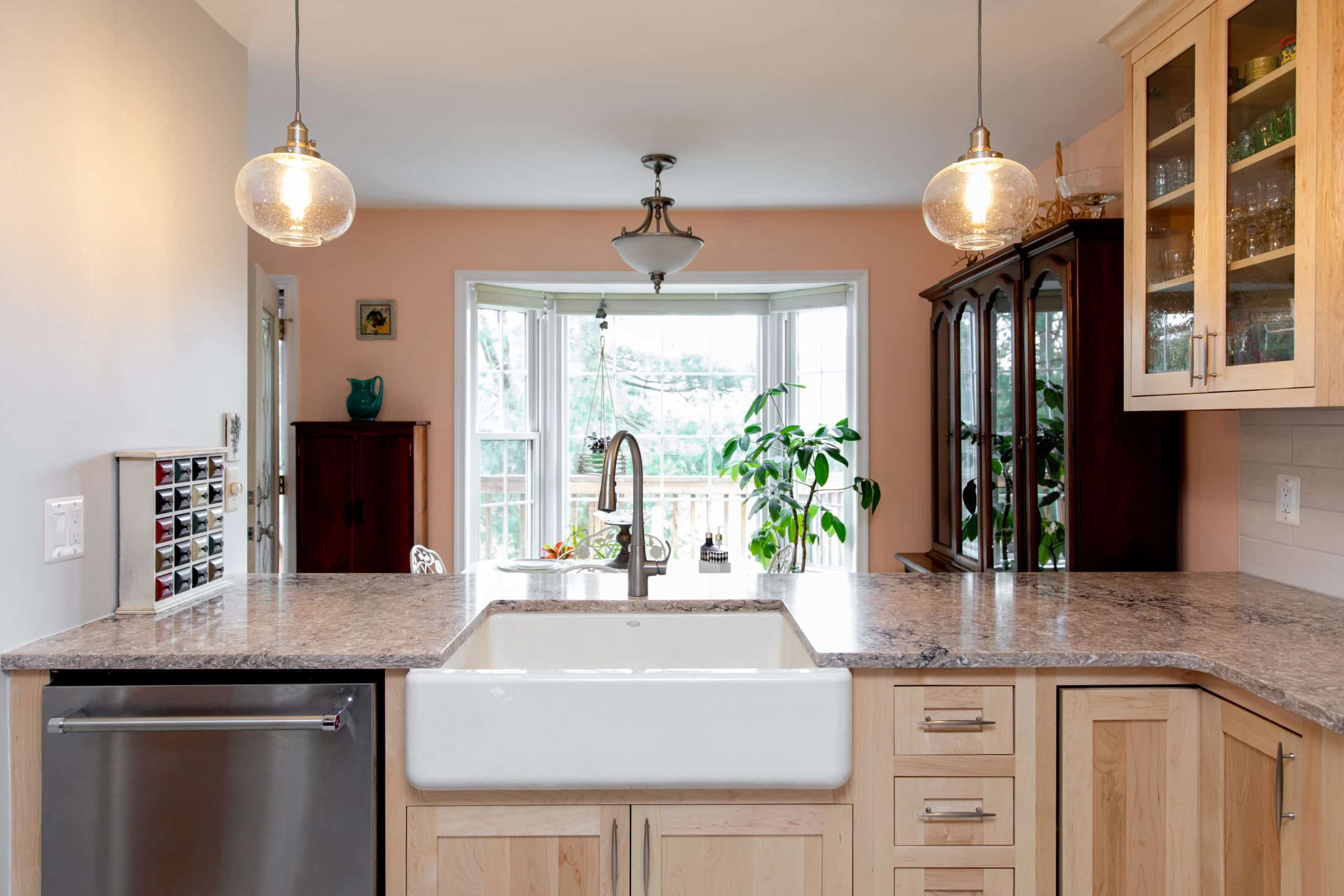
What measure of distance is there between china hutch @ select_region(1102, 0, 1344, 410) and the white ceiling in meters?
0.35

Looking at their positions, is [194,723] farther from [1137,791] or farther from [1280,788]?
[1280,788]

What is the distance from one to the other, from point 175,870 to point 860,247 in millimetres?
3965

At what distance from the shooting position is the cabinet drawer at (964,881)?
1.49 meters

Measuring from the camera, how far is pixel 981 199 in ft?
5.87

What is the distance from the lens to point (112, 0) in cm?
183

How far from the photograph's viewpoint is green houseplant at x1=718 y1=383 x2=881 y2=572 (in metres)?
4.45

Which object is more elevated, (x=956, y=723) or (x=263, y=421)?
(x=263, y=421)

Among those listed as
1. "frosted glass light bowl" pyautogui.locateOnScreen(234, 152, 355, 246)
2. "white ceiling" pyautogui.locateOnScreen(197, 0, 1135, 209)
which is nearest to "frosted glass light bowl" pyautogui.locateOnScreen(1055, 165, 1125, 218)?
"white ceiling" pyautogui.locateOnScreen(197, 0, 1135, 209)

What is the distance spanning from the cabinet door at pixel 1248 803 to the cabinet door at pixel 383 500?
11.3 ft

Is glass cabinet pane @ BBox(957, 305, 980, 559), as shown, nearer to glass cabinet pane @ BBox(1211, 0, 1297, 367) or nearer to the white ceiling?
the white ceiling

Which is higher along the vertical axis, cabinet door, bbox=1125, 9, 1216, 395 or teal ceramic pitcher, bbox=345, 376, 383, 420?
cabinet door, bbox=1125, 9, 1216, 395

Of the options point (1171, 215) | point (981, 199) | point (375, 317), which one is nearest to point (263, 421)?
point (375, 317)

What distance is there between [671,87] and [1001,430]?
1.70m

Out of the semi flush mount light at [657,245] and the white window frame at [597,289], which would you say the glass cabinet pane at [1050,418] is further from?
the white window frame at [597,289]
